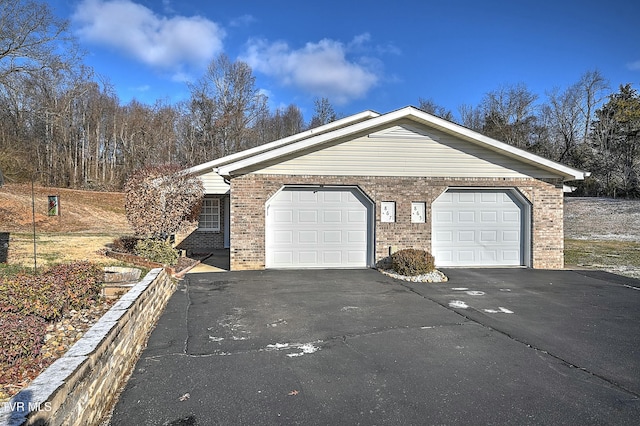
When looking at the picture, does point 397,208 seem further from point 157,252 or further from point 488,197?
point 157,252

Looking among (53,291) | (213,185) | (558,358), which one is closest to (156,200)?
(213,185)

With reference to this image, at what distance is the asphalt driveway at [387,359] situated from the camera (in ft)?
10.9

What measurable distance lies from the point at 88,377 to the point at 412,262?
8048 mm

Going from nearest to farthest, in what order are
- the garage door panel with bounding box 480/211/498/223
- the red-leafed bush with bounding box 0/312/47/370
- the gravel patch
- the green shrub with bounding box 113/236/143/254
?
1. the red-leafed bush with bounding box 0/312/47/370
2. the gravel patch
3. the garage door panel with bounding box 480/211/498/223
4. the green shrub with bounding box 113/236/143/254

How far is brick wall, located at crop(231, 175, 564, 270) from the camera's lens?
1054 cm

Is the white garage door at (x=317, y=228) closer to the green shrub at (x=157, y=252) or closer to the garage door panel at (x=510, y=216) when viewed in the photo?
the green shrub at (x=157, y=252)

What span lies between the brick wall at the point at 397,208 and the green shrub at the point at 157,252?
174 centimetres

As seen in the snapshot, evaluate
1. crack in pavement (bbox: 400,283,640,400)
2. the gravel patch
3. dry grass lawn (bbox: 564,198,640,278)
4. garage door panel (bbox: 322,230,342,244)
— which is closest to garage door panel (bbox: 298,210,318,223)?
garage door panel (bbox: 322,230,342,244)

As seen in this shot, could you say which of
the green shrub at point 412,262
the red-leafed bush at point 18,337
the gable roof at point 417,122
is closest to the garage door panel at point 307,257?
the green shrub at point 412,262

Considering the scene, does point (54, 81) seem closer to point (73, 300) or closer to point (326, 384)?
point (73, 300)

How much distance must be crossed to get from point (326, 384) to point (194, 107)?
116 ft

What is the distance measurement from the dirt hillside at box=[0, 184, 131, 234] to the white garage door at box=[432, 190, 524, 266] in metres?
17.7

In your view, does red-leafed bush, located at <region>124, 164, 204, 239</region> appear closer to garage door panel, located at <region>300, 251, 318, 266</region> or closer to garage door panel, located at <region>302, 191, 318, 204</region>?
garage door panel, located at <region>302, 191, 318, 204</region>

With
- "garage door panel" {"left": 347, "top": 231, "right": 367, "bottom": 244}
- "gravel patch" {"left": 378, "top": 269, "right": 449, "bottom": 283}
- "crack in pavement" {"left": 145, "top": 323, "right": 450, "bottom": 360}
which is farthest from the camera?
"garage door panel" {"left": 347, "top": 231, "right": 367, "bottom": 244}
